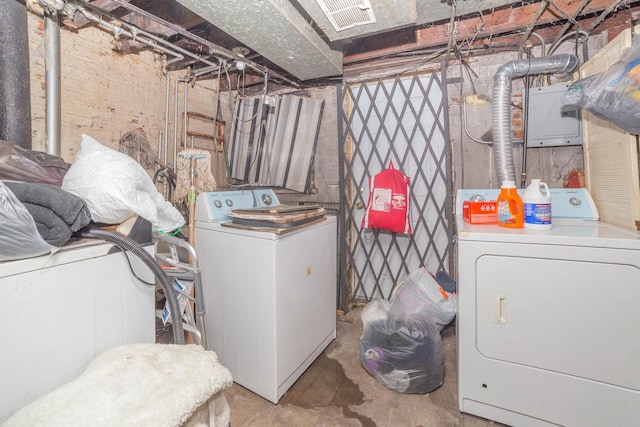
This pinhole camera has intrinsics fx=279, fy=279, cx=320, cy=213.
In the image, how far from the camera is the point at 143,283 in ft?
3.85

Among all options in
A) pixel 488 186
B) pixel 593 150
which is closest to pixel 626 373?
pixel 593 150

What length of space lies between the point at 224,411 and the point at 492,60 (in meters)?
3.20

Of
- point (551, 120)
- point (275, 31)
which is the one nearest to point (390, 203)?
point (551, 120)

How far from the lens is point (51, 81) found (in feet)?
6.54

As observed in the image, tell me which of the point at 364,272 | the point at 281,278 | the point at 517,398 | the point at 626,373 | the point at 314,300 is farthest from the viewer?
the point at 364,272

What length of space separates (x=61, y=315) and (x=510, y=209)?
2.14 m

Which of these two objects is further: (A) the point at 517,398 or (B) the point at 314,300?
(B) the point at 314,300

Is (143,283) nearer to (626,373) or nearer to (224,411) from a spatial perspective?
(224,411)

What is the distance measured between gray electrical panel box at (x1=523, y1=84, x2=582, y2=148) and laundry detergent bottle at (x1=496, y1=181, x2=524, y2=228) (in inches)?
38.5

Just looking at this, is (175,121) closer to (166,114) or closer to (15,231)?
(166,114)

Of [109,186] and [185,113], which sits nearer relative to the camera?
[109,186]

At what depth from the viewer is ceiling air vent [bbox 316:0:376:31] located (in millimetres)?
1779

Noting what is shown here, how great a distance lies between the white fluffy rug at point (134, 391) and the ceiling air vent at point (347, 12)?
2063 mm

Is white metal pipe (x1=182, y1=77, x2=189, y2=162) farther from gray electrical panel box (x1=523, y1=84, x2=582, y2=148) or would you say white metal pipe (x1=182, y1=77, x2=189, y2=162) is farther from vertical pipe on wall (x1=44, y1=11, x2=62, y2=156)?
gray electrical panel box (x1=523, y1=84, x2=582, y2=148)
